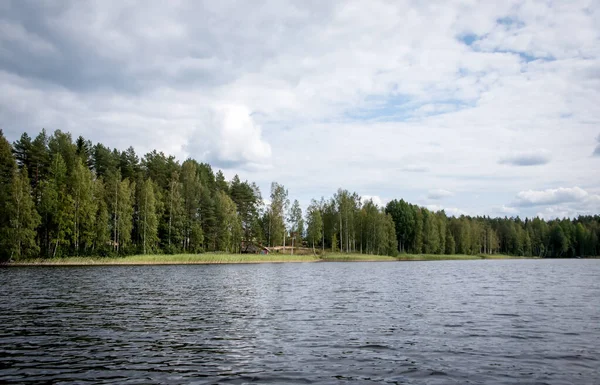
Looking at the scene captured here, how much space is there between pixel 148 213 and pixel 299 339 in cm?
8624

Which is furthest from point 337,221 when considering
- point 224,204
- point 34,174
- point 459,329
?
point 459,329

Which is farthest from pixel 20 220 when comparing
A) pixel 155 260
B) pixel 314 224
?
pixel 314 224

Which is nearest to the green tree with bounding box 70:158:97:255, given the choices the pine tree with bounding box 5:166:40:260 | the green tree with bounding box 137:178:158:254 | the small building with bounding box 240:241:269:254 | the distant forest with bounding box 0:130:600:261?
the distant forest with bounding box 0:130:600:261

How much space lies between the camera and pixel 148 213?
99062 millimetres

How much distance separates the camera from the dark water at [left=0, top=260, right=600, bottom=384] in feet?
46.8

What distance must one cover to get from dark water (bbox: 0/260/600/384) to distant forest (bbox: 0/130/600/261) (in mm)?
53984

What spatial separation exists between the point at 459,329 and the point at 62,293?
3078cm

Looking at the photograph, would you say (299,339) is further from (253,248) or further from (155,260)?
(253,248)

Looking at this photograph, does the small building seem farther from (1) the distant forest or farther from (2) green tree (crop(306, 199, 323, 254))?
(2) green tree (crop(306, 199, 323, 254))

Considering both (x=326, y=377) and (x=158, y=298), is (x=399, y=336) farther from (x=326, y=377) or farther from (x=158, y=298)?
(x=158, y=298)

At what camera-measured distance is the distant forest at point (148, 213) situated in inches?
3278

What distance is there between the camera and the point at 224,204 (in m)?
121

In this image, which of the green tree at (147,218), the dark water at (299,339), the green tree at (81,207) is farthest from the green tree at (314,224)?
the dark water at (299,339)

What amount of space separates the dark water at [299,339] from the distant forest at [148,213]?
5398 centimetres
